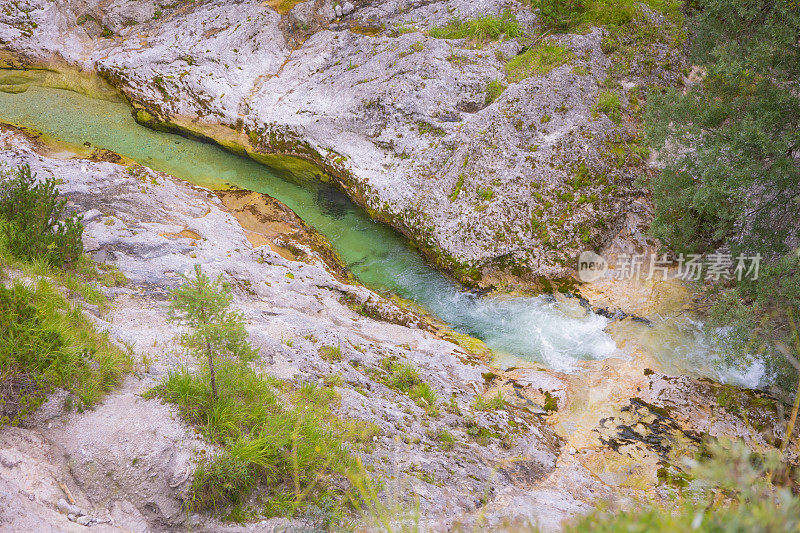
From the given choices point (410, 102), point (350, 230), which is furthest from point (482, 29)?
point (350, 230)

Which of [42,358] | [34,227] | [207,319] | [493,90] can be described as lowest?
[42,358]

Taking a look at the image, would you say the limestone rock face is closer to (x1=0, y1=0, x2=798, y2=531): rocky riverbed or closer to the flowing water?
(x1=0, y1=0, x2=798, y2=531): rocky riverbed

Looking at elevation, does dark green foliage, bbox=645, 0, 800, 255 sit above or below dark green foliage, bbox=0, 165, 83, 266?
above

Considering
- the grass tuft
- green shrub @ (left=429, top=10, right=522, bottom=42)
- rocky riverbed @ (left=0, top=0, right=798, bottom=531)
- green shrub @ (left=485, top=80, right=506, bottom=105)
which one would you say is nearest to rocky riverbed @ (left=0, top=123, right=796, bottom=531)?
rocky riverbed @ (left=0, top=0, right=798, bottom=531)

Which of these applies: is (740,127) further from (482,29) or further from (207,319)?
(482,29)

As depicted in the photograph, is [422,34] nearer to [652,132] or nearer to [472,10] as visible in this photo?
[472,10]
